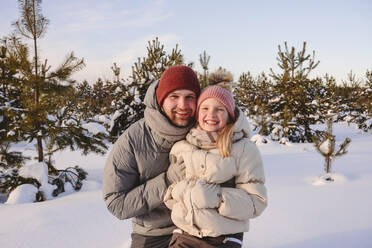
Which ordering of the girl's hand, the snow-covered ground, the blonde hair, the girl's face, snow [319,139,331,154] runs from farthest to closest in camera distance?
1. snow [319,139,331,154]
2. the snow-covered ground
3. the girl's face
4. the blonde hair
5. the girl's hand

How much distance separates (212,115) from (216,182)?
46 centimetres

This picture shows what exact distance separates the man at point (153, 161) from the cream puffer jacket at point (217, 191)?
0.50ft

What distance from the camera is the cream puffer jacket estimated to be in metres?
1.58

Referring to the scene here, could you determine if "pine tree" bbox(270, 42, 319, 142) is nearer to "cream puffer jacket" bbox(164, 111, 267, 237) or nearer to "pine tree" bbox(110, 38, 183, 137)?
"pine tree" bbox(110, 38, 183, 137)

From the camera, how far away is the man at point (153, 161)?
6.03 ft

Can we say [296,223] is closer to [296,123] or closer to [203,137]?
[203,137]

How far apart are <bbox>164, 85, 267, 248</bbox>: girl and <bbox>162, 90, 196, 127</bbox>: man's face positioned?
102 millimetres

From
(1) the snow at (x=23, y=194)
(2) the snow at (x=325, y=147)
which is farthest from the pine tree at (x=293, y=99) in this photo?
(1) the snow at (x=23, y=194)

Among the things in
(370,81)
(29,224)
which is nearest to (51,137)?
(29,224)

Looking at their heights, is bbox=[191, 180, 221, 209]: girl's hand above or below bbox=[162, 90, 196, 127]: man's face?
below

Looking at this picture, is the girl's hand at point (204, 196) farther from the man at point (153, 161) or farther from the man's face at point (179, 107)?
the man's face at point (179, 107)

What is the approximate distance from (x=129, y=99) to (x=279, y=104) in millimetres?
7433

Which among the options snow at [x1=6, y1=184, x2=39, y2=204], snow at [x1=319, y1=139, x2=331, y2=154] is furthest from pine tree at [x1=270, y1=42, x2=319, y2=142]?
snow at [x1=6, y1=184, x2=39, y2=204]

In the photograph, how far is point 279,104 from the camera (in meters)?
12.2
